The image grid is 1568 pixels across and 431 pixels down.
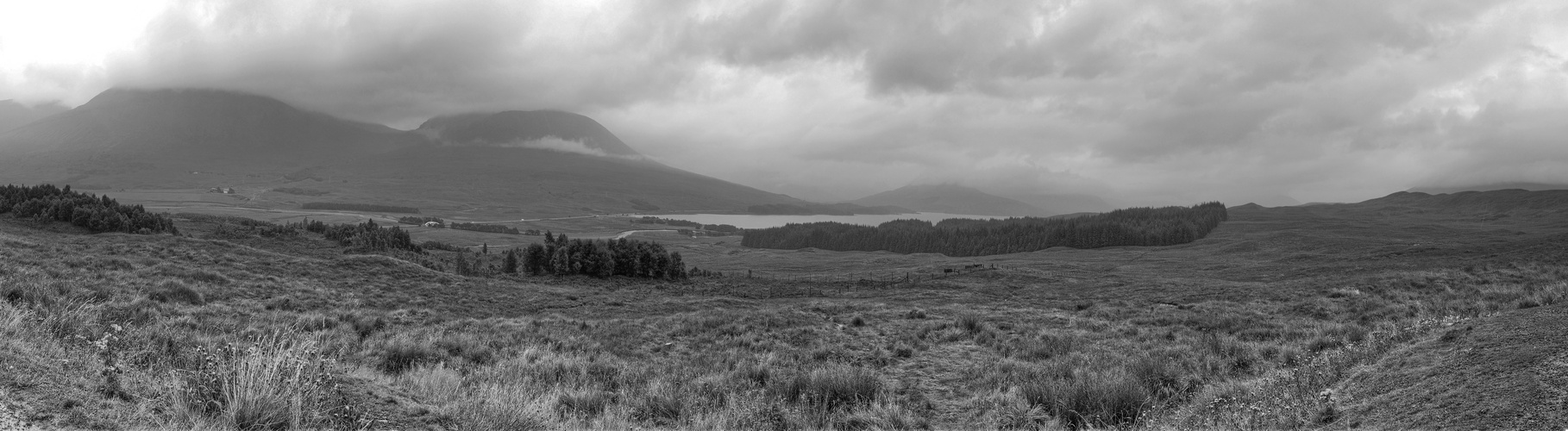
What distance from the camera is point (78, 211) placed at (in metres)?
28.4

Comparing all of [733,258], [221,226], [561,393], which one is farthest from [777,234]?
[561,393]

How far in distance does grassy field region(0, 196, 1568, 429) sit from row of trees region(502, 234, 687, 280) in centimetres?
822

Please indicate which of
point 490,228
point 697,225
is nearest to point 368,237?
point 490,228

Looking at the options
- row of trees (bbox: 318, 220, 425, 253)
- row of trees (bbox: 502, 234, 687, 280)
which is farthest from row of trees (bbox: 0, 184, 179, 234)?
row of trees (bbox: 502, 234, 687, 280)

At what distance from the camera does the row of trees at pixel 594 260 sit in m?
34.3

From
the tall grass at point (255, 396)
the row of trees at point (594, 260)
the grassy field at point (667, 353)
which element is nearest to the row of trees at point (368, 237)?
the row of trees at point (594, 260)

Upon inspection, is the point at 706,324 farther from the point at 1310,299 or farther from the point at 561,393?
the point at 1310,299

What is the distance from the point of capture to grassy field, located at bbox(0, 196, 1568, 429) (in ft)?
16.1

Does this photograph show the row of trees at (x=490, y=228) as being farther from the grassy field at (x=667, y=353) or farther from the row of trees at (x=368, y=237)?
the grassy field at (x=667, y=353)

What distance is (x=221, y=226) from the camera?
118 feet

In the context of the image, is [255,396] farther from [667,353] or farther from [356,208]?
[356,208]

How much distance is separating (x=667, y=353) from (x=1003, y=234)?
95.0 m

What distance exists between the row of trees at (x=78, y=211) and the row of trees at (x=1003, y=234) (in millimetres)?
86138

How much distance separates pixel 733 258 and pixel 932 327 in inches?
2850
